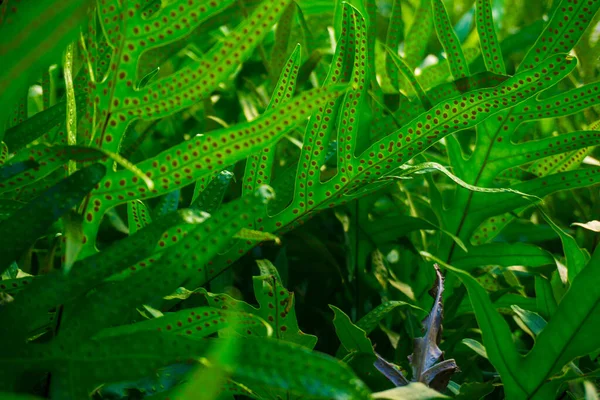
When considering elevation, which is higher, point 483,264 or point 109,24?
point 109,24

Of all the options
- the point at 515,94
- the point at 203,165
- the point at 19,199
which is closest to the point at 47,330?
the point at 19,199

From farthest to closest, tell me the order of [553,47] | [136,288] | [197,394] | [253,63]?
[253,63] → [553,47] → [136,288] → [197,394]

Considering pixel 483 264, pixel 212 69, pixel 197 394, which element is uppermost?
pixel 212 69

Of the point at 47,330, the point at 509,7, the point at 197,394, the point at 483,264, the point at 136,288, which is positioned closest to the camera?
the point at 197,394

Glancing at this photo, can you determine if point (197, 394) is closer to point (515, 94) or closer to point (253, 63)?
point (515, 94)

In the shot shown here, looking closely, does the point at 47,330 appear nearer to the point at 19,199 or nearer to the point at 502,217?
the point at 19,199

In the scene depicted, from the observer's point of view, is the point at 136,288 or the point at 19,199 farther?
the point at 19,199
